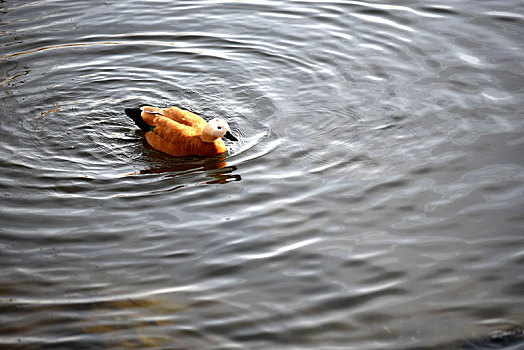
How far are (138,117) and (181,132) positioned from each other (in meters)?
0.73

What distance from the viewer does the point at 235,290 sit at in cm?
550

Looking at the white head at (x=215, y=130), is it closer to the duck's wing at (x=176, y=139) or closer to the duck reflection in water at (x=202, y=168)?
the duck's wing at (x=176, y=139)

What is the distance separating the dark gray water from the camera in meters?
5.23

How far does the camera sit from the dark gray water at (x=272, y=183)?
5.23 meters

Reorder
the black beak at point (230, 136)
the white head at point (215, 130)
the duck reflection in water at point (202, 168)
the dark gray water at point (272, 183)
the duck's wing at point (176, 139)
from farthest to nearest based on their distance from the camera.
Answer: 1. the duck's wing at point (176, 139)
2. the black beak at point (230, 136)
3. the white head at point (215, 130)
4. the duck reflection in water at point (202, 168)
5. the dark gray water at point (272, 183)

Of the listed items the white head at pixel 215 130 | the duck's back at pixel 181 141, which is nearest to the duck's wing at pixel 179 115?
the duck's back at pixel 181 141

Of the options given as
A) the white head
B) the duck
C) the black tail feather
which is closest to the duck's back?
the duck

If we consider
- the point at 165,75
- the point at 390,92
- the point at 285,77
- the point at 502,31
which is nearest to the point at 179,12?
the point at 165,75

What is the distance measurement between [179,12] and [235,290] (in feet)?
25.2

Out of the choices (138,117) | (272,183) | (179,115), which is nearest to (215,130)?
(179,115)

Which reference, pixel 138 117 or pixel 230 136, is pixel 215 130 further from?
pixel 138 117

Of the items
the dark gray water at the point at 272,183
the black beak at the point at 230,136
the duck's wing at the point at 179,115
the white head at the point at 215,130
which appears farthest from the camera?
the duck's wing at the point at 179,115

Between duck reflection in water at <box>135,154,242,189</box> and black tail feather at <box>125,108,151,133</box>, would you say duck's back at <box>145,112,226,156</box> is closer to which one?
duck reflection in water at <box>135,154,242,189</box>

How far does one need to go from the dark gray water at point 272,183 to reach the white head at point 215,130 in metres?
0.31
